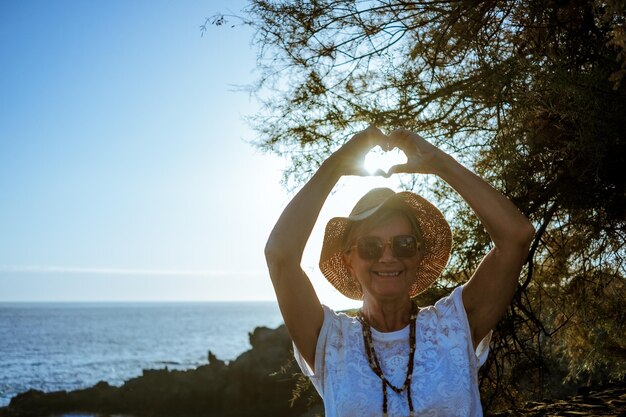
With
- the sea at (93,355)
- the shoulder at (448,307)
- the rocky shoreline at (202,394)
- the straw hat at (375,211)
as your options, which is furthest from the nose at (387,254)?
the sea at (93,355)

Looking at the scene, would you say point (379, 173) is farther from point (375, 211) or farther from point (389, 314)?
point (389, 314)

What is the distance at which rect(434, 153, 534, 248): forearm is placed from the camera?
2637 millimetres

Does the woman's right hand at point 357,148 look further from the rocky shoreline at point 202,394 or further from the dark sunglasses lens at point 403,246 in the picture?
the rocky shoreline at point 202,394

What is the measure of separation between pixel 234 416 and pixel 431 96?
60.1 feet

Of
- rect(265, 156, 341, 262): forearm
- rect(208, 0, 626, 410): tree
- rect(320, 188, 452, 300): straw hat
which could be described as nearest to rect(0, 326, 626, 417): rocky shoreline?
rect(208, 0, 626, 410): tree

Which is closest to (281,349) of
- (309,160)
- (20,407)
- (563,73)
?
(20,407)

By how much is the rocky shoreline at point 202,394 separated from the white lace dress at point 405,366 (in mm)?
16727

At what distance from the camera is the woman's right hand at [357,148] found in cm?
274

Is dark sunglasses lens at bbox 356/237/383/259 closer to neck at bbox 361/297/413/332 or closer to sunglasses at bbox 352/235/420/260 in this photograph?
sunglasses at bbox 352/235/420/260

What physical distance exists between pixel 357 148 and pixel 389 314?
68 centimetres

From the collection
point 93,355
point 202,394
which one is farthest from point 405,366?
point 93,355

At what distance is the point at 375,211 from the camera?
2.74m

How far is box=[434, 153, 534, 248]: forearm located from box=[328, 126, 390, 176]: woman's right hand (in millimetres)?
324

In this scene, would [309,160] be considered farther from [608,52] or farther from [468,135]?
[608,52]
